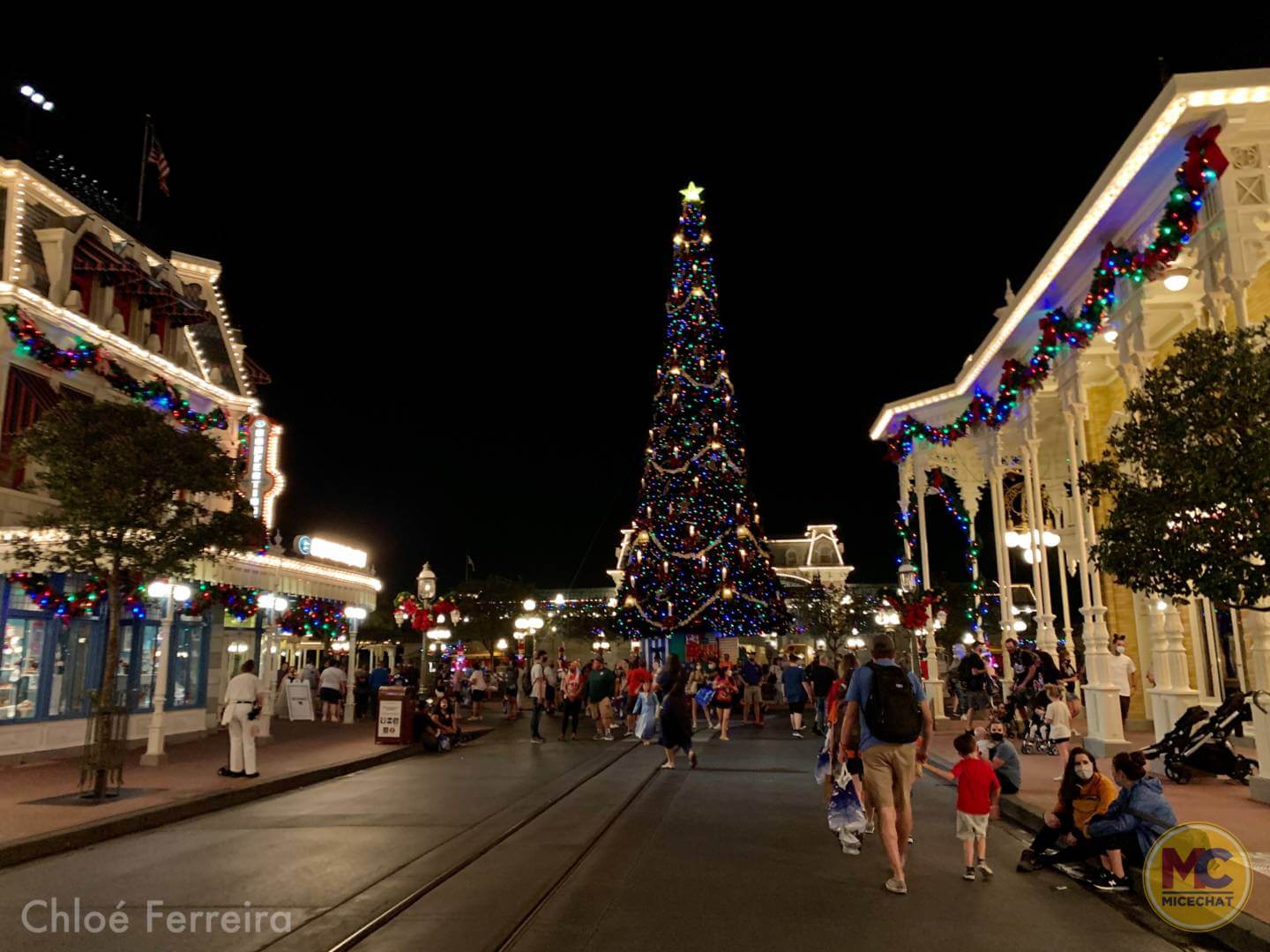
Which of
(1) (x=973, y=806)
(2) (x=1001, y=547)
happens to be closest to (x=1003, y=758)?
(1) (x=973, y=806)

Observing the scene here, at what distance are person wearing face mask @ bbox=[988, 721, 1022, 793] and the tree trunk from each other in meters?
10.0

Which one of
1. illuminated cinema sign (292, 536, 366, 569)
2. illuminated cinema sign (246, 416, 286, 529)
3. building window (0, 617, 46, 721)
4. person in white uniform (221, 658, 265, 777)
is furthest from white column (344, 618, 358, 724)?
person in white uniform (221, 658, 265, 777)

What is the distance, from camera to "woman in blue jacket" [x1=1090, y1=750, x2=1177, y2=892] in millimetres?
6602

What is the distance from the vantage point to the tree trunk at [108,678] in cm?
1092

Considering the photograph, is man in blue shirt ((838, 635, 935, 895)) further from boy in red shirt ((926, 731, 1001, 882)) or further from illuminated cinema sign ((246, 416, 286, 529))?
illuminated cinema sign ((246, 416, 286, 529))

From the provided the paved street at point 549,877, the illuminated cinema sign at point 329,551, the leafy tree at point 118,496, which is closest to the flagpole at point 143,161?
the illuminated cinema sign at point 329,551

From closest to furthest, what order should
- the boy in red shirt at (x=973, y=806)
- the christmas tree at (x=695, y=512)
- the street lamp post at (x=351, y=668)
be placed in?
the boy in red shirt at (x=973, y=806), the street lamp post at (x=351, y=668), the christmas tree at (x=695, y=512)

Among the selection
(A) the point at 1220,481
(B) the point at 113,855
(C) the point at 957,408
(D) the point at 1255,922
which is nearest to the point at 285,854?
(B) the point at 113,855

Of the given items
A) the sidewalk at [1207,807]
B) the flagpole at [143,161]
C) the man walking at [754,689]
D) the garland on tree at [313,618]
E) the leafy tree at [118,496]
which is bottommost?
the sidewalk at [1207,807]

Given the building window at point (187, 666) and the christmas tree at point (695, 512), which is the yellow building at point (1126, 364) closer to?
the christmas tree at point (695, 512)

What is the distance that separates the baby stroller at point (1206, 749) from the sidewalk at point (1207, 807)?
0.49 feet

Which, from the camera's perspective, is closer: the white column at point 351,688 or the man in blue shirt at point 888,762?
the man in blue shirt at point 888,762

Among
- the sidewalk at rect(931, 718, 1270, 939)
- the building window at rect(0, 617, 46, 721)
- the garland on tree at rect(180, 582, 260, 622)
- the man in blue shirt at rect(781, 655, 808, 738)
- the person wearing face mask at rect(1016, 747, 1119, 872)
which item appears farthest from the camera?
the man in blue shirt at rect(781, 655, 808, 738)

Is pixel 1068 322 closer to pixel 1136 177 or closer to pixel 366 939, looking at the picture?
pixel 1136 177
